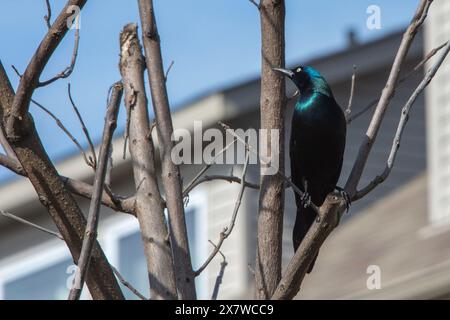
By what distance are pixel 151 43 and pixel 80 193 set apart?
481mm

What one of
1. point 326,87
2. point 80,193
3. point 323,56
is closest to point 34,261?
point 323,56

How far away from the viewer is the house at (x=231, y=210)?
8625 mm

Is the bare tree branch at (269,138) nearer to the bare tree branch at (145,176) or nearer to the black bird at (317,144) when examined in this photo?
the bare tree branch at (145,176)

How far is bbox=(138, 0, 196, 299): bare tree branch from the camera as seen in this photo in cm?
308

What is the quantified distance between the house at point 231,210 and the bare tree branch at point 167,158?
4.52 m

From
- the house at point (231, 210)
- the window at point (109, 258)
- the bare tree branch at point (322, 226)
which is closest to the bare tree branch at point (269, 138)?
the bare tree branch at point (322, 226)

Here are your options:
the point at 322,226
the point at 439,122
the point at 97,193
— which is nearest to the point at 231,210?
the point at 439,122

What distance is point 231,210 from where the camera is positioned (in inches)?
343

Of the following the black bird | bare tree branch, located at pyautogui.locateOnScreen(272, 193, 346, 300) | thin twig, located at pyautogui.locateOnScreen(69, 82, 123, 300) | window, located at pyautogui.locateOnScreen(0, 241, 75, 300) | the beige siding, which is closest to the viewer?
thin twig, located at pyautogui.locateOnScreen(69, 82, 123, 300)

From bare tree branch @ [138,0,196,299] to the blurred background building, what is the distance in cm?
386

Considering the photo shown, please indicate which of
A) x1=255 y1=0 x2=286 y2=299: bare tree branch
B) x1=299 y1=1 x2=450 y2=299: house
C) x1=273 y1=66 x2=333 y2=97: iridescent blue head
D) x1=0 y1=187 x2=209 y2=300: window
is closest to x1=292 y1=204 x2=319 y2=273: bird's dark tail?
x1=273 y1=66 x2=333 y2=97: iridescent blue head

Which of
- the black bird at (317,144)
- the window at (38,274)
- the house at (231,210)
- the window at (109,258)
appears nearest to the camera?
the black bird at (317,144)

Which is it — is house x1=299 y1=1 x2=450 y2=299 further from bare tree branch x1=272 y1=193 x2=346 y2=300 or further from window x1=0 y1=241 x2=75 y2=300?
bare tree branch x1=272 y1=193 x2=346 y2=300

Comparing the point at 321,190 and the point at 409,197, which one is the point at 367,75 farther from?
the point at 321,190
